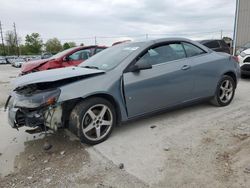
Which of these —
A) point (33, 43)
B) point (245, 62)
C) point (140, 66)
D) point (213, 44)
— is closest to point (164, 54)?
point (140, 66)

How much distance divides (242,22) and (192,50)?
1864cm

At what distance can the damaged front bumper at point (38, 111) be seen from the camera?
122 inches

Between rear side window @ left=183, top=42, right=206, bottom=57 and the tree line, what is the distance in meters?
65.9

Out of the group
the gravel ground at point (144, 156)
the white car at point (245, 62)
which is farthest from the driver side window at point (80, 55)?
the white car at point (245, 62)

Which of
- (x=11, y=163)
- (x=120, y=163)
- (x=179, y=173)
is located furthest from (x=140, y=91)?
(x=11, y=163)

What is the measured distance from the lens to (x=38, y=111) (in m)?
3.12

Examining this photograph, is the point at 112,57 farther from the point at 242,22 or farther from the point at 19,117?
the point at 242,22

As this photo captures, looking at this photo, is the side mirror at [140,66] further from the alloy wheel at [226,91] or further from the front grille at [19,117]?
the alloy wheel at [226,91]

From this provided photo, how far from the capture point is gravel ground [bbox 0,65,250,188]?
2527 millimetres

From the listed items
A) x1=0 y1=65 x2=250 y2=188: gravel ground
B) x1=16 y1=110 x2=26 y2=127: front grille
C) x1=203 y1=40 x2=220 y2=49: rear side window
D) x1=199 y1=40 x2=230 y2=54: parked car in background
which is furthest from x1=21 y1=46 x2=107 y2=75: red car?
x1=203 y1=40 x2=220 y2=49: rear side window

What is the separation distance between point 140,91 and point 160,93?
1.36 ft

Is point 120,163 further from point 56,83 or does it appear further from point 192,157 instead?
point 56,83

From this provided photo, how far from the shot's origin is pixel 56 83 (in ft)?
10.6

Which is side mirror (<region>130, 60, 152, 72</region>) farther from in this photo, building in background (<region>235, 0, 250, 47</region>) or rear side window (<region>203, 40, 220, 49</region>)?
building in background (<region>235, 0, 250, 47</region>)
